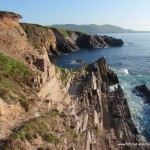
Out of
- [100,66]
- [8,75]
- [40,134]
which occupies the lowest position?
[100,66]

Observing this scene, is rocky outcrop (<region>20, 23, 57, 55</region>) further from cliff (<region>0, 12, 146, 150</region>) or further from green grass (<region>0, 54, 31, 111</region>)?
green grass (<region>0, 54, 31, 111</region>)

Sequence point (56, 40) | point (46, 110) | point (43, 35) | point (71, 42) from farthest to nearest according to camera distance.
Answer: point (71, 42)
point (56, 40)
point (43, 35)
point (46, 110)

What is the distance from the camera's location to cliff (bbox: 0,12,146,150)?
80.8ft

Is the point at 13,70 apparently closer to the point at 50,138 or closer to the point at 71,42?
the point at 50,138

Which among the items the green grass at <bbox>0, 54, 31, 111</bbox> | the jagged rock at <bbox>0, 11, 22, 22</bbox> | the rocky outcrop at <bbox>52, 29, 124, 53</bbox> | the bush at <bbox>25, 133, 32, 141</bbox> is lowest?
the rocky outcrop at <bbox>52, 29, 124, 53</bbox>

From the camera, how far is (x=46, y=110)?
31641 mm

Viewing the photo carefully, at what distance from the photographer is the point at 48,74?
40.6 meters

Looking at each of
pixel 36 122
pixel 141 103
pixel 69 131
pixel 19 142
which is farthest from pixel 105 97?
pixel 19 142

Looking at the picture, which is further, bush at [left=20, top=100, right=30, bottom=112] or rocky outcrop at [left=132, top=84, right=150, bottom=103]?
rocky outcrop at [left=132, top=84, right=150, bottom=103]

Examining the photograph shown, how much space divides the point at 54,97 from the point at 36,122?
13253 mm

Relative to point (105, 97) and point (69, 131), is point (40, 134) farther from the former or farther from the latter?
point (105, 97)

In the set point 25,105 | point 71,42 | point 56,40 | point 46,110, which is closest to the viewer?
point 25,105

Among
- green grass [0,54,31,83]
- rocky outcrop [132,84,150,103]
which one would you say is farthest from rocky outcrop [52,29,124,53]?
green grass [0,54,31,83]

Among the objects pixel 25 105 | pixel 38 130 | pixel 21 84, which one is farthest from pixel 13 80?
pixel 38 130
